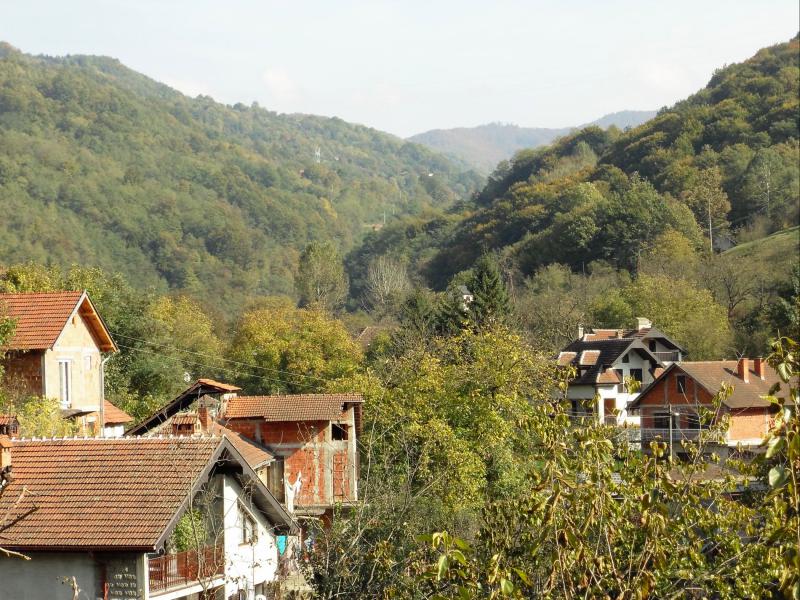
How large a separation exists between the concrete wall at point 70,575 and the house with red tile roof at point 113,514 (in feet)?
0.05

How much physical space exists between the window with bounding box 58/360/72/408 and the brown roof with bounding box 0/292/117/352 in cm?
119

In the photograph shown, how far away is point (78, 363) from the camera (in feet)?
118

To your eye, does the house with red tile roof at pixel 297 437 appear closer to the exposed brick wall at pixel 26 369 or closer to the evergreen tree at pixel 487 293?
the exposed brick wall at pixel 26 369

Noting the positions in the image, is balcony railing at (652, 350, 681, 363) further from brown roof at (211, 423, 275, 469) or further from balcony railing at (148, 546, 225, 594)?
balcony railing at (148, 546, 225, 594)

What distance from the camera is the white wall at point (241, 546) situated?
69.4ft

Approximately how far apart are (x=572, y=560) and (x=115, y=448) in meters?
11.8

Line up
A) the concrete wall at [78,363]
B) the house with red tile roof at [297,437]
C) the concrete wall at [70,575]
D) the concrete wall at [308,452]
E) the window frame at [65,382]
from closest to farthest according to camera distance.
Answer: the concrete wall at [70,575] → the house with red tile roof at [297,437] → the concrete wall at [308,452] → the concrete wall at [78,363] → the window frame at [65,382]

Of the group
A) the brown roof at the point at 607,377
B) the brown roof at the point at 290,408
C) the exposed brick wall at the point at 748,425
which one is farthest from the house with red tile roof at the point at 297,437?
the brown roof at the point at 607,377

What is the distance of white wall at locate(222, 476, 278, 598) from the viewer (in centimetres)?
2116

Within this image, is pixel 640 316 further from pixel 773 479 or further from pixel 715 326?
pixel 773 479

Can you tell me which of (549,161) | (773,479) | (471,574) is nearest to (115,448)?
(471,574)

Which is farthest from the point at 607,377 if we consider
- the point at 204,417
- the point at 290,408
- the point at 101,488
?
the point at 101,488

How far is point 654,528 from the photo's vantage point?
8.73 metres

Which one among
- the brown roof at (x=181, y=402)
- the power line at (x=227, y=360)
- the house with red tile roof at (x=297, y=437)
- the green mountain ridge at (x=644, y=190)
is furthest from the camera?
the green mountain ridge at (x=644, y=190)
